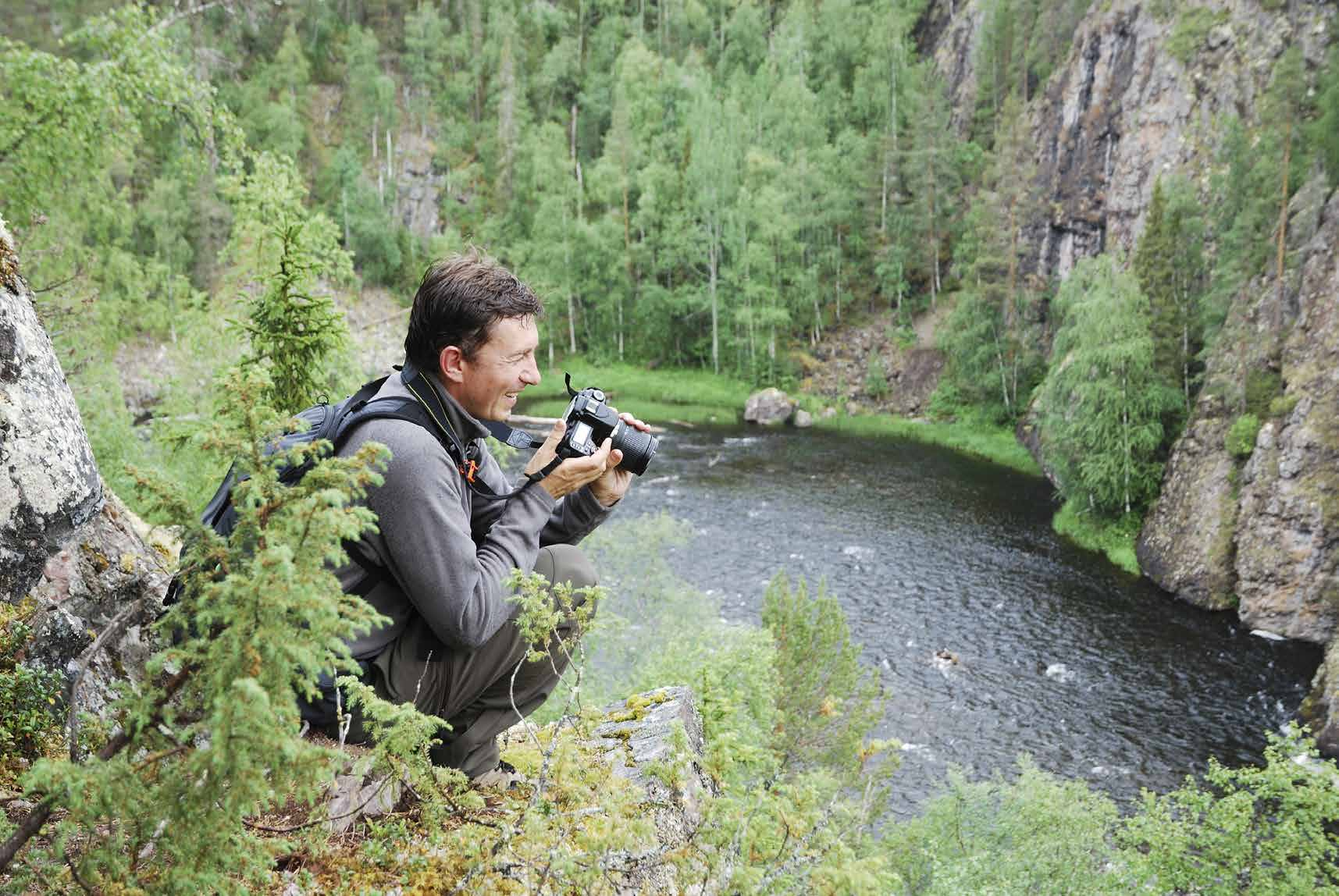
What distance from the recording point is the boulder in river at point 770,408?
47.9 metres

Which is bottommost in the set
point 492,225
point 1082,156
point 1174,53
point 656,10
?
point 492,225

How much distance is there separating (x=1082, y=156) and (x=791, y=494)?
3110 centimetres

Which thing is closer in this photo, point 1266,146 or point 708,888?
point 708,888

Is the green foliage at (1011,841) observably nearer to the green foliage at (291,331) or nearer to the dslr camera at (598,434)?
the dslr camera at (598,434)

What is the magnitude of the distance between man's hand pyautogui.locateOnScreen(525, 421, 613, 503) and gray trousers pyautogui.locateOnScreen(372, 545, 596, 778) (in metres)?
0.34

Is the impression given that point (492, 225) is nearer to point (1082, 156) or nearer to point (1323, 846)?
point (1082, 156)

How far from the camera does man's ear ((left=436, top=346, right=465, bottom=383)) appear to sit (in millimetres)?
3439

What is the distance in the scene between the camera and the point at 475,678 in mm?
3635

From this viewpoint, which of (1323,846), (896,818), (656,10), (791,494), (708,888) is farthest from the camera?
(656,10)

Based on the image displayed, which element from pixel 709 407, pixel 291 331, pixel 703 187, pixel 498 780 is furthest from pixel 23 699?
pixel 703 187

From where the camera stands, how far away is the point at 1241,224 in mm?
30266

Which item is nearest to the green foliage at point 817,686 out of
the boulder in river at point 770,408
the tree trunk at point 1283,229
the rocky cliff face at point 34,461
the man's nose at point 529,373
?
the man's nose at point 529,373

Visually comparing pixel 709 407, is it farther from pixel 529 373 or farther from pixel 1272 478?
pixel 529 373

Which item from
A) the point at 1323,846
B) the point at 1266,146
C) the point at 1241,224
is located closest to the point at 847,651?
the point at 1323,846
